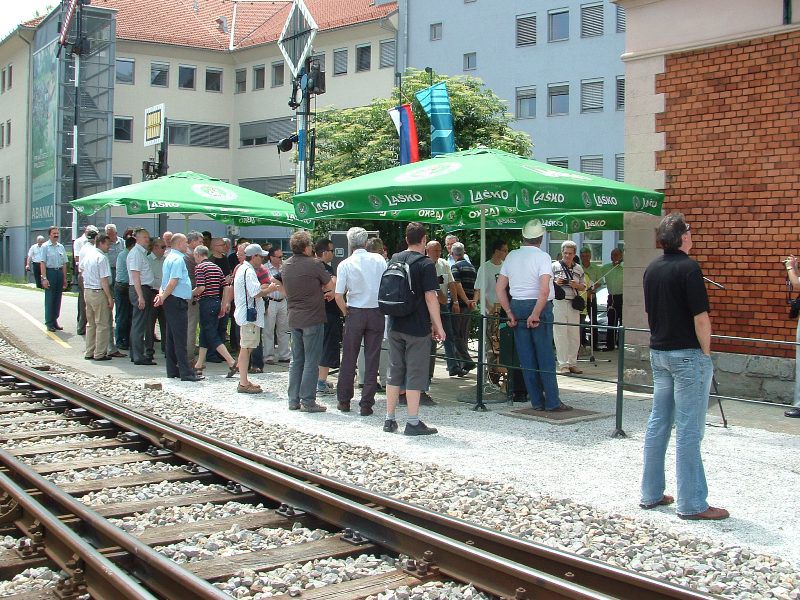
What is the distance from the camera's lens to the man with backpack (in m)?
9.16

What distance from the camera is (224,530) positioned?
18.9 feet

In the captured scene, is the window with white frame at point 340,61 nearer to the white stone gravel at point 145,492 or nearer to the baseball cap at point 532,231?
the baseball cap at point 532,231

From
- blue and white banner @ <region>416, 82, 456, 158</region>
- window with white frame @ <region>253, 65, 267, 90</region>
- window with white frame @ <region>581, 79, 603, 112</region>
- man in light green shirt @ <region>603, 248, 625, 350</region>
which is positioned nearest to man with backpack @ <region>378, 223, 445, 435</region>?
blue and white banner @ <region>416, 82, 456, 158</region>

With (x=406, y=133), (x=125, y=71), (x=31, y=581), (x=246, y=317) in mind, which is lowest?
(x=31, y=581)

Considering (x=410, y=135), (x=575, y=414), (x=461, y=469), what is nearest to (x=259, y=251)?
(x=410, y=135)

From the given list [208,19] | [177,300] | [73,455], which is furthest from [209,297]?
[208,19]

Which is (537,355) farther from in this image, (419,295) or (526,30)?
(526,30)

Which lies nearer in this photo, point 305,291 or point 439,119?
point 305,291

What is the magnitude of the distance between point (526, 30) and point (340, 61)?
11557mm

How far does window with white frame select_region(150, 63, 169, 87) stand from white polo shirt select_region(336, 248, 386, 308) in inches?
1797

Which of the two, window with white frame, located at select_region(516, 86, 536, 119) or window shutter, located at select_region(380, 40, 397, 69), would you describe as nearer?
window with white frame, located at select_region(516, 86, 536, 119)

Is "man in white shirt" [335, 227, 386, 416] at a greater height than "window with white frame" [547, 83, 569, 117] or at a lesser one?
lesser

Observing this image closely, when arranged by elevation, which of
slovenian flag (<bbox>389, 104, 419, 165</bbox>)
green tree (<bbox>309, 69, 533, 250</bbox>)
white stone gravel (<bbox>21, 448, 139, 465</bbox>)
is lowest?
white stone gravel (<bbox>21, 448, 139, 465</bbox>)

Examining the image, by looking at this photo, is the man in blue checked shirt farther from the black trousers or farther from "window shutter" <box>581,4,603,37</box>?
"window shutter" <box>581,4,603,37</box>
